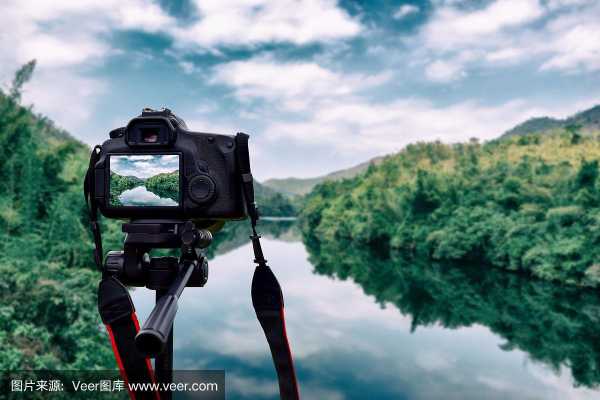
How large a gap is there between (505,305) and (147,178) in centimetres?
1658

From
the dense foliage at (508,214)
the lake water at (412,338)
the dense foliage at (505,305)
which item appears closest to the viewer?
the lake water at (412,338)

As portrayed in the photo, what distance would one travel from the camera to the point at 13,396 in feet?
18.3

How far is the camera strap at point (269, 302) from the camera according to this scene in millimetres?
1106

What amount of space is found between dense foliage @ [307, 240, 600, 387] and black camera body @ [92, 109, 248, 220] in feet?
36.8

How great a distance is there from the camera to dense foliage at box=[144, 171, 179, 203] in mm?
1100

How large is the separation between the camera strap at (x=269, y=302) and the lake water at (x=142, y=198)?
17cm

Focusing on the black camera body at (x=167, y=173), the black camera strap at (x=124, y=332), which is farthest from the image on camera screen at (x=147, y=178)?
the black camera strap at (x=124, y=332)

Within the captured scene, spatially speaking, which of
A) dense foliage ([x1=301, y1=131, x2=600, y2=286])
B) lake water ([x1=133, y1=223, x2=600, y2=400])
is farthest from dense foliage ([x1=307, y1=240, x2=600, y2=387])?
dense foliage ([x1=301, y1=131, x2=600, y2=286])

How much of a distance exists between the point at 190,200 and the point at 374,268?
24.6 metres

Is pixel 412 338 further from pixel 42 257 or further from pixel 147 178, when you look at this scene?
pixel 147 178

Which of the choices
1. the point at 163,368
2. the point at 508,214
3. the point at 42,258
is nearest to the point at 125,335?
the point at 163,368

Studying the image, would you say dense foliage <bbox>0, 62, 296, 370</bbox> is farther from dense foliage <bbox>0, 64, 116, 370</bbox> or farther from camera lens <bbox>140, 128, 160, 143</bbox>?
camera lens <bbox>140, 128, 160, 143</bbox>

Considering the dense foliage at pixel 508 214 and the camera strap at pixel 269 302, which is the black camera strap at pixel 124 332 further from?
Result: the dense foliage at pixel 508 214

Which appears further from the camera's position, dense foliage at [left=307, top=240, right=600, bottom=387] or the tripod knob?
dense foliage at [left=307, top=240, right=600, bottom=387]
